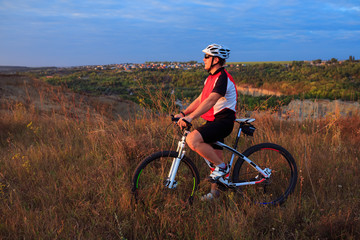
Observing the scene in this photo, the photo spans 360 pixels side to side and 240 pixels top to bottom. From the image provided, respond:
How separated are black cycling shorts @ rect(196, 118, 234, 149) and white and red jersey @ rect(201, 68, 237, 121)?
0.31ft

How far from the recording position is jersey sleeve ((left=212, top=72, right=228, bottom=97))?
2.98 metres

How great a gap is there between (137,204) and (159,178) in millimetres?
601

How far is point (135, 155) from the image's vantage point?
4.43 meters

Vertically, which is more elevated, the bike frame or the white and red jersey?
the white and red jersey

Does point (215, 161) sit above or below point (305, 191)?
above

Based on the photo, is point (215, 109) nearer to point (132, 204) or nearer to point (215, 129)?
point (215, 129)

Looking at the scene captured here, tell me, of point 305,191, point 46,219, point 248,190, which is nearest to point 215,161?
point 248,190

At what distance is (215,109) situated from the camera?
3230 mm

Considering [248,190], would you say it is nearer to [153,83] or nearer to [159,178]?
[159,178]

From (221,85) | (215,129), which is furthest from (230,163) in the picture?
(221,85)

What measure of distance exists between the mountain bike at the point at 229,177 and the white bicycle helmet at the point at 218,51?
0.87m

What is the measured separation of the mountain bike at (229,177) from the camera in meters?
3.09

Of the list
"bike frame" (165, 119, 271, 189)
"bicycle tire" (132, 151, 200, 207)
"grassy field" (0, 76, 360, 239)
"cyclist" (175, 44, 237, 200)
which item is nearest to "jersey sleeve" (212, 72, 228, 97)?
"cyclist" (175, 44, 237, 200)

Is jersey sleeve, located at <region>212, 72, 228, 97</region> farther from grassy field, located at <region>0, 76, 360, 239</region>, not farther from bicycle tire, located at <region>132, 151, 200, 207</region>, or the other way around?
grassy field, located at <region>0, 76, 360, 239</region>
